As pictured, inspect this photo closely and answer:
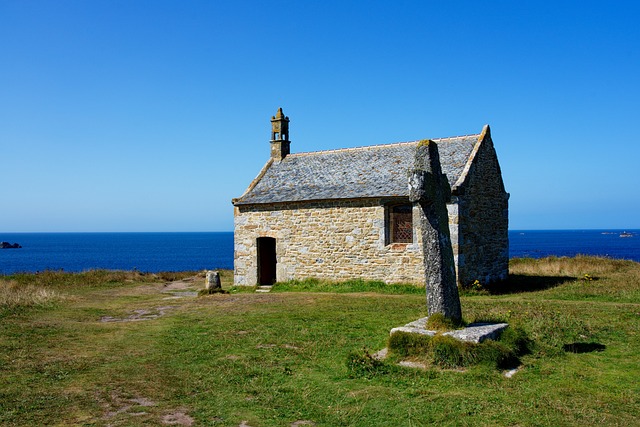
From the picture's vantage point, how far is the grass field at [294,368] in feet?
20.5

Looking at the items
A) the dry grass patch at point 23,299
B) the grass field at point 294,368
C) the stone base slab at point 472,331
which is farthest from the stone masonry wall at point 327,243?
the stone base slab at point 472,331

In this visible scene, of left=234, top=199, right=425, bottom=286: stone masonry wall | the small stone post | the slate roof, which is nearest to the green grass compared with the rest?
left=234, top=199, right=425, bottom=286: stone masonry wall

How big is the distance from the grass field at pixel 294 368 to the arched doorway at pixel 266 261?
19.9ft

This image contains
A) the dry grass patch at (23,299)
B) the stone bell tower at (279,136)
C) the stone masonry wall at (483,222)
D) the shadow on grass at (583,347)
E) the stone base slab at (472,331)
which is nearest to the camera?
the stone base slab at (472,331)

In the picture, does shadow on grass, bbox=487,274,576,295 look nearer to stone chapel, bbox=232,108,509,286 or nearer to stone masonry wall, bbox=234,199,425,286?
stone chapel, bbox=232,108,509,286

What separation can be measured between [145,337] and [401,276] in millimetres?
9770

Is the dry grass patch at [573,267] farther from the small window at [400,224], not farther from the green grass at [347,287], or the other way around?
the green grass at [347,287]

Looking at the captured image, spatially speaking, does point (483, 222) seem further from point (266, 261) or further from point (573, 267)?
point (266, 261)

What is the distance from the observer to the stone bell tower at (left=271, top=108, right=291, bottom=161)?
24766 mm

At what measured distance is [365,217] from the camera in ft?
63.0

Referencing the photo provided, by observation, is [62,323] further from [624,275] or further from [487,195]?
[624,275]

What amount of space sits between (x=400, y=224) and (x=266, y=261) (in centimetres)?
695

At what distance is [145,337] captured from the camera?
11.4 meters

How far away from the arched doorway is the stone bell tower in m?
4.38
